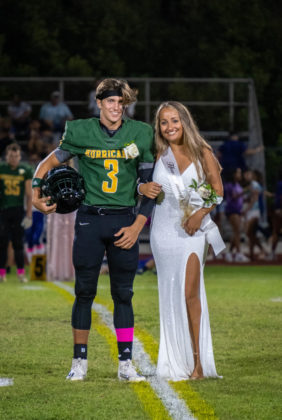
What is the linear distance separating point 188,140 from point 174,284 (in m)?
0.91

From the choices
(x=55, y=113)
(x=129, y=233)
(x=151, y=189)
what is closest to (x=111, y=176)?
(x=151, y=189)

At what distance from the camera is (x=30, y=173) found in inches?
564

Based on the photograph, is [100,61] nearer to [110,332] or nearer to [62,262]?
[62,262]

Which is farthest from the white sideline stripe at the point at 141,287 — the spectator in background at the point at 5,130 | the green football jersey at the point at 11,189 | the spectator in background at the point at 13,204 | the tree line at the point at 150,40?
the tree line at the point at 150,40

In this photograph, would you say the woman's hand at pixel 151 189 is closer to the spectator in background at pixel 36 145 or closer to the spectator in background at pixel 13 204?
the spectator in background at pixel 13 204

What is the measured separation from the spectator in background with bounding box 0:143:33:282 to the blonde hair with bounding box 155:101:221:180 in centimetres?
791

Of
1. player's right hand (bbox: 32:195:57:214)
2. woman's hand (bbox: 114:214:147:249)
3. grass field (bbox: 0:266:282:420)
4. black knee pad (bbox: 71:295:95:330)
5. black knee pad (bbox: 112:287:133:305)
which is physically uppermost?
player's right hand (bbox: 32:195:57:214)

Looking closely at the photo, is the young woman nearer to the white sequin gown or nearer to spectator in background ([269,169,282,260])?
the white sequin gown

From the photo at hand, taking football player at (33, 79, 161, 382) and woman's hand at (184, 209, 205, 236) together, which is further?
woman's hand at (184, 209, 205, 236)

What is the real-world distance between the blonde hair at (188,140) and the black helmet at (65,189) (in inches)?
23.0

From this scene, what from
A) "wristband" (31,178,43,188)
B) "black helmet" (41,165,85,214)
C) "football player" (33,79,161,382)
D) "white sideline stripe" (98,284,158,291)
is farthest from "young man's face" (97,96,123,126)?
"white sideline stripe" (98,284,158,291)

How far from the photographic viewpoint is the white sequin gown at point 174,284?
625 cm

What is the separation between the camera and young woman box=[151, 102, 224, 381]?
6250mm

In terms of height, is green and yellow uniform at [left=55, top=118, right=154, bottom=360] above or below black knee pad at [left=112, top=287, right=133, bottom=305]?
above
